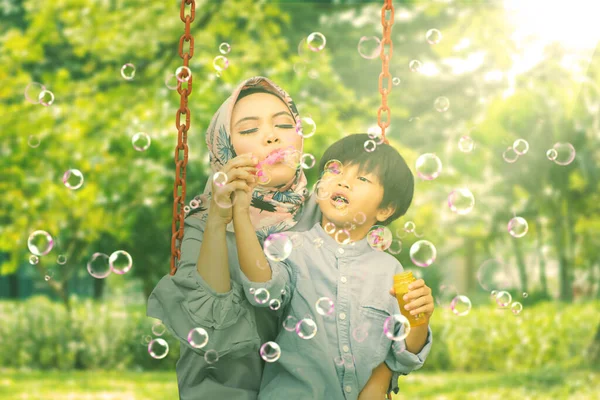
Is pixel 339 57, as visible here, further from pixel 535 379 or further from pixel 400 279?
pixel 400 279

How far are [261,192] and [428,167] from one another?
1.95 feet

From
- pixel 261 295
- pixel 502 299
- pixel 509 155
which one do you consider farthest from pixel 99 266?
pixel 509 155

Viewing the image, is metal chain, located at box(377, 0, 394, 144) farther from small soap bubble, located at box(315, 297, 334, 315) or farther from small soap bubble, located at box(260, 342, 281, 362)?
small soap bubble, located at box(260, 342, 281, 362)

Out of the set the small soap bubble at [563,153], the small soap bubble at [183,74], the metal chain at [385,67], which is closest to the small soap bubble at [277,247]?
the metal chain at [385,67]

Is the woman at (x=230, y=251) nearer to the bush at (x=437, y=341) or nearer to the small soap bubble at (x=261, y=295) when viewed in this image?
the small soap bubble at (x=261, y=295)

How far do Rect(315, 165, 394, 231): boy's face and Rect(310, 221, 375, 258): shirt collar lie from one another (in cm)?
6

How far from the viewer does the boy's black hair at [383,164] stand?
1.92 m

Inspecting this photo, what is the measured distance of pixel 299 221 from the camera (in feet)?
6.90

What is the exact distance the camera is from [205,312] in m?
1.84

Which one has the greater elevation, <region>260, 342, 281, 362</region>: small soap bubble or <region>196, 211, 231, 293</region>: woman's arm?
Result: <region>196, 211, 231, 293</region>: woman's arm

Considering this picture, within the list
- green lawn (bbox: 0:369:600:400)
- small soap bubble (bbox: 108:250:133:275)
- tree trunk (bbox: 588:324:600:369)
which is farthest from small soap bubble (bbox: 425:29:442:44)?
tree trunk (bbox: 588:324:600:369)

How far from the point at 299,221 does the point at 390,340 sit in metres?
0.47

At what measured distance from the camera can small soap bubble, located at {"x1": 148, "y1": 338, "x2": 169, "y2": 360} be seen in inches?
82.5

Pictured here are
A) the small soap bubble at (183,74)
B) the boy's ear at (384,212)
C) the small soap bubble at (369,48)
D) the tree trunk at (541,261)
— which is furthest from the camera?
the tree trunk at (541,261)
